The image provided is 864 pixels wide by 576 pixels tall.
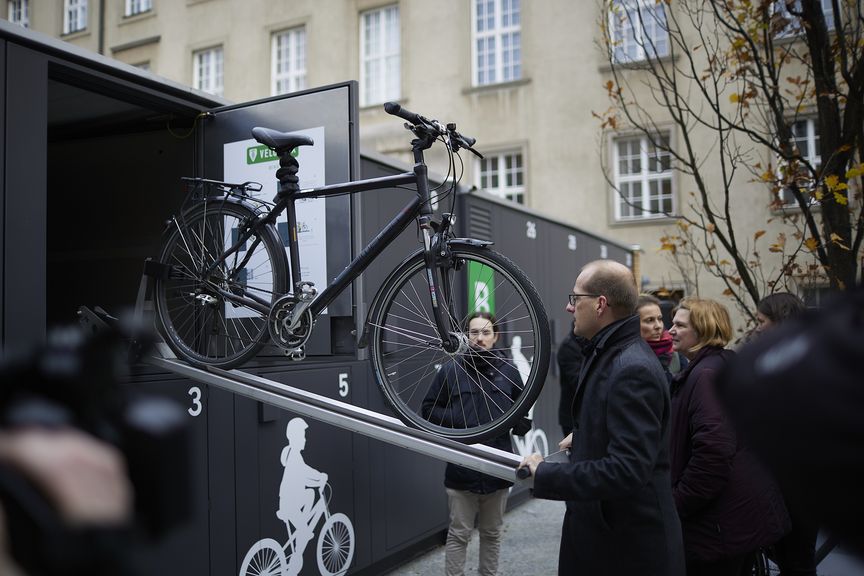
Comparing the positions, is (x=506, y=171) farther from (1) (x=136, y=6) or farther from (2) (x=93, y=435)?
(2) (x=93, y=435)

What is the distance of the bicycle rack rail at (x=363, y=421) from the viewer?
290 centimetres

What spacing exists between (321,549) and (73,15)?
24.4 meters

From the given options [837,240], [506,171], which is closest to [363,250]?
[837,240]

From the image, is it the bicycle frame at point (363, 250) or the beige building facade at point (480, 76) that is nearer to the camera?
the bicycle frame at point (363, 250)

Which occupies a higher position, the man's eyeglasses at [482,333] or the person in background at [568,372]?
the man's eyeglasses at [482,333]

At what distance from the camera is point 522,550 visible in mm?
6523

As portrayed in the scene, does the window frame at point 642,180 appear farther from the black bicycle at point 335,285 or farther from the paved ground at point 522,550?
the black bicycle at point 335,285

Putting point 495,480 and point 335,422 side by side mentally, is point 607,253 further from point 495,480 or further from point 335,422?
point 335,422

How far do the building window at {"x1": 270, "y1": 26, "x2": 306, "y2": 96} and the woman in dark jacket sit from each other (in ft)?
62.9

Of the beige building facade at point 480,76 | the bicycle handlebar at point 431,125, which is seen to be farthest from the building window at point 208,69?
the bicycle handlebar at point 431,125

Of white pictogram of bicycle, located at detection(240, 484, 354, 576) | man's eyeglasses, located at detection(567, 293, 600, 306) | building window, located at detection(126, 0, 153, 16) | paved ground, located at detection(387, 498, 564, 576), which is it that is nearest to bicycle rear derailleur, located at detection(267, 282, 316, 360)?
man's eyeglasses, located at detection(567, 293, 600, 306)

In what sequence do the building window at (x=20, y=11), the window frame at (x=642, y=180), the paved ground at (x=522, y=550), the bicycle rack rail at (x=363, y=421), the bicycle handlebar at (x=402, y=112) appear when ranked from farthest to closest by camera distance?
the building window at (x=20, y=11)
the window frame at (x=642, y=180)
the paved ground at (x=522, y=550)
the bicycle handlebar at (x=402, y=112)
the bicycle rack rail at (x=363, y=421)

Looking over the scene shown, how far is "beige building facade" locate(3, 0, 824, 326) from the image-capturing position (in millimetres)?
17453

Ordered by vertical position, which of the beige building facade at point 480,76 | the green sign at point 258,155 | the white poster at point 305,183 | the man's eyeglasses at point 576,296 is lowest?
the man's eyeglasses at point 576,296
